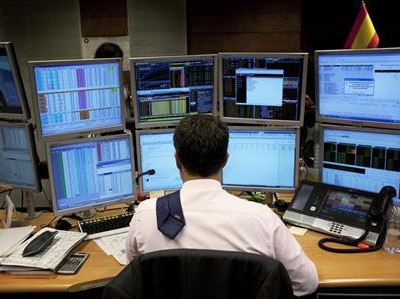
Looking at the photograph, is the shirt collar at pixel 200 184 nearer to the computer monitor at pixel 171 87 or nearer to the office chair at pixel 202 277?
the office chair at pixel 202 277

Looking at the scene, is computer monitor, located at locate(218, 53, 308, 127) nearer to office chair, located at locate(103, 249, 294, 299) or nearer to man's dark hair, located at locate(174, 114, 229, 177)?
man's dark hair, located at locate(174, 114, 229, 177)

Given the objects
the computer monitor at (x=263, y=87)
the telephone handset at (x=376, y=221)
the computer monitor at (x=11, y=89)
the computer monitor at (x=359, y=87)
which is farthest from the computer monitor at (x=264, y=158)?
the computer monitor at (x=11, y=89)

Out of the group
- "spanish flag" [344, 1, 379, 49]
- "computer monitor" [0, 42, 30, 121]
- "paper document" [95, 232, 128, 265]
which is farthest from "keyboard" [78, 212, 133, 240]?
"spanish flag" [344, 1, 379, 49]

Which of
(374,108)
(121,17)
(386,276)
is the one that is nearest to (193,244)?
(386,276)

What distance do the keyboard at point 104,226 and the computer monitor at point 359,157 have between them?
3.32 feet

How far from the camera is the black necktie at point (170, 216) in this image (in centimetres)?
138

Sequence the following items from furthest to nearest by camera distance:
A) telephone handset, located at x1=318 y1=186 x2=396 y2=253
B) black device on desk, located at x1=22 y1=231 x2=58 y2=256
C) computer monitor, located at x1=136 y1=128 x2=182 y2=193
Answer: computer monitor, located at x1=136 y1=128 x2=182 y2=193 < telephone handset, located at x1=318 y1=186 x2=396 y2=253 < black device on desk, located at x1=22 y1=231 x2=58 y2=256

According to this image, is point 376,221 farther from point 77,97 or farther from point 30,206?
point 30,206

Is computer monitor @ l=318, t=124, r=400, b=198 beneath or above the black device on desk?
above

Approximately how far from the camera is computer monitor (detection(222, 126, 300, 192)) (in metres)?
2.26

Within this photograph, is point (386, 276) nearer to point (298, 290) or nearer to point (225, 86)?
point (298, 290)

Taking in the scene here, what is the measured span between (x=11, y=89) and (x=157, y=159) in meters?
0.77

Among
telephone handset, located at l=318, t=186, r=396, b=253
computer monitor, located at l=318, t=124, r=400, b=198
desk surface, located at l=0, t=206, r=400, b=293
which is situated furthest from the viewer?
computer monitor, located at l=318, t=124, r=400, b=198

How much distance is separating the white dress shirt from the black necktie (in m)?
0.02
